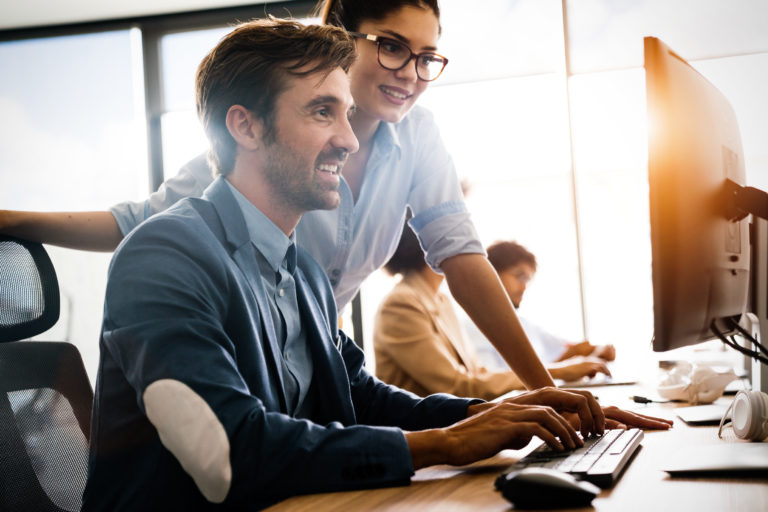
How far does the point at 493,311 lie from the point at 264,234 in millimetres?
594

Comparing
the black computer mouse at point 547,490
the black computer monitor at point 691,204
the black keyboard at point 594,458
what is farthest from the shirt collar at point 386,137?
the black computer mouse at point 547,490

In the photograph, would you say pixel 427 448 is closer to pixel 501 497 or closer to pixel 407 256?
pixel 501 497

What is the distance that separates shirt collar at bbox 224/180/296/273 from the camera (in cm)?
117

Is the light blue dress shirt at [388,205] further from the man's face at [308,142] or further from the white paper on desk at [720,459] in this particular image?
the white paper on desk at [720,459]

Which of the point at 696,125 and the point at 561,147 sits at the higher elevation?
the point at 561,147

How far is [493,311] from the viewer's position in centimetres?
156

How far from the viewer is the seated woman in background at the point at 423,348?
2.38 m

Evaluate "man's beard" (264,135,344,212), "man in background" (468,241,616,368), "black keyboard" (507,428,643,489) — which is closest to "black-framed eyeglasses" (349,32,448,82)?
"man's beard" (264,135,344,212)

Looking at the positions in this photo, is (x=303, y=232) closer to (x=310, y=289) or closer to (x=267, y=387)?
(x=310, y=289)

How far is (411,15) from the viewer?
1.50 meters

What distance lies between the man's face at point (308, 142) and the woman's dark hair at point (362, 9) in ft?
0.86

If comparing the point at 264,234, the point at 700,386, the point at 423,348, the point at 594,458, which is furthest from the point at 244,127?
the point at 423,348

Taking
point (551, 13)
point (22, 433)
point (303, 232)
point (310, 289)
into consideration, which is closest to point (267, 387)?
point (310, 289)

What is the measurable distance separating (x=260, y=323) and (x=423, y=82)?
0.72 metres
